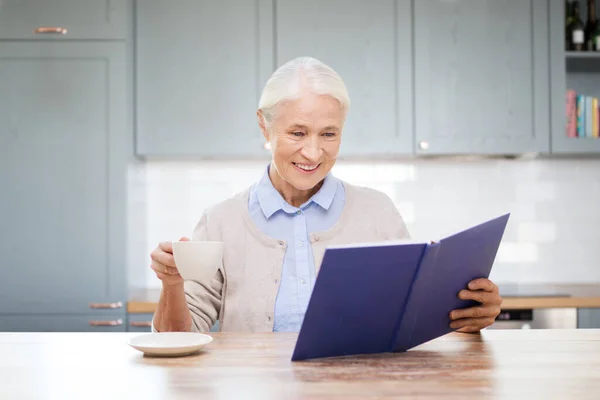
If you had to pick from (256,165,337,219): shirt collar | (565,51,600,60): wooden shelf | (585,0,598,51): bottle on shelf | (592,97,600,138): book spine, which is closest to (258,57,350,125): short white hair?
(256,165,337,219): shirt collar

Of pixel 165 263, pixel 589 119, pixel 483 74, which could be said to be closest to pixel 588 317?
pixel 589 119

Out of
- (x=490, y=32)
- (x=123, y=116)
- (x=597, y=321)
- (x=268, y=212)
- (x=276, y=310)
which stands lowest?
(x=597, y=321)

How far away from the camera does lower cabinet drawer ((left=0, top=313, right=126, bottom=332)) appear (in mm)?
2889

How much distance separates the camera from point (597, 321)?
2.91m

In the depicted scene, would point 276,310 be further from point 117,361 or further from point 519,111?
point 519,111

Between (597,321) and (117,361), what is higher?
(117,361)

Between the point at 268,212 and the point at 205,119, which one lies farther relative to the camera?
the point at 205,119

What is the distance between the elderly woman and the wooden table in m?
0.33

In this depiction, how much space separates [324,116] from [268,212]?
297mm

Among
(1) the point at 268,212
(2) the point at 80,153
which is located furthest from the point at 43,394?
(2) the point at 80,153

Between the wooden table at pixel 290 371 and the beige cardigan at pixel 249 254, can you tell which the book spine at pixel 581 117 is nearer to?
the beige cardigan at pixel 249 254

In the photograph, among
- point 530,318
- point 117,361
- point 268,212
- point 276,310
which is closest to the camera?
point 117,361

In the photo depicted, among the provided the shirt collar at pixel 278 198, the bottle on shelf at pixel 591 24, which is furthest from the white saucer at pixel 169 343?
the bottle on shelf at pixel 591 24

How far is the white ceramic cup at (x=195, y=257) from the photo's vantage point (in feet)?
3.83
